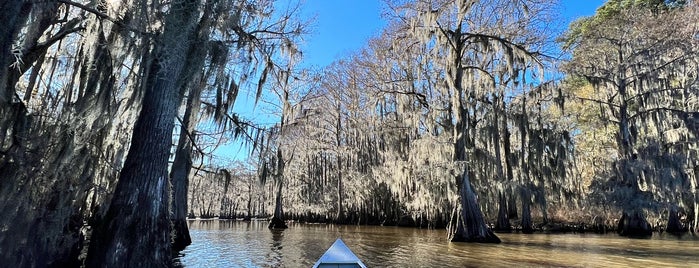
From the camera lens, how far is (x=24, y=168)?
4.86 metres

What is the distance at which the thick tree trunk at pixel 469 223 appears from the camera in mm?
13312

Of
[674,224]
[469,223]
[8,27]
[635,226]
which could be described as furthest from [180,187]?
[674,224]

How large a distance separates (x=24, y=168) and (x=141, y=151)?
121 cm

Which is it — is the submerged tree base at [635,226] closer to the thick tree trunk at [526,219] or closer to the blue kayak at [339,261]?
the thick tree trunk at [526,219]

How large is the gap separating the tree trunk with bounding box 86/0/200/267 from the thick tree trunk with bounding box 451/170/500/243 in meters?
10.0

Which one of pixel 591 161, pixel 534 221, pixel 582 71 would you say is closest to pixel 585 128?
pixel 591 161

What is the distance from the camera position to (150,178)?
17.9 ft

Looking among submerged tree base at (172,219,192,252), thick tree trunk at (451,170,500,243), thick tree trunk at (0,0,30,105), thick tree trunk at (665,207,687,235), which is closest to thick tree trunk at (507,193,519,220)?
thick tree trunk at (451,170,500,243)

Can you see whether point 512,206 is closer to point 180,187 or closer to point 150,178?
point 180,187

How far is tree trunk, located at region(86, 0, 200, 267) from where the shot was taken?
5078 millimetres

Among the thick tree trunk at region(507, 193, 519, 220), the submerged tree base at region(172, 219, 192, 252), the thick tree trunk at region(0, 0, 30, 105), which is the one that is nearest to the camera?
the thick tree trunk at region(0, 0, 30, 105)

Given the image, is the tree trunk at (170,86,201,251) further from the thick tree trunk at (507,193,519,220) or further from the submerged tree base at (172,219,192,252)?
the thick tree trunk at (507,193,519,220)

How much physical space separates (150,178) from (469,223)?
34.6 ft

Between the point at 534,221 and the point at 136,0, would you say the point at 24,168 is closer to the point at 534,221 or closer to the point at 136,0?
the point at 136,0
